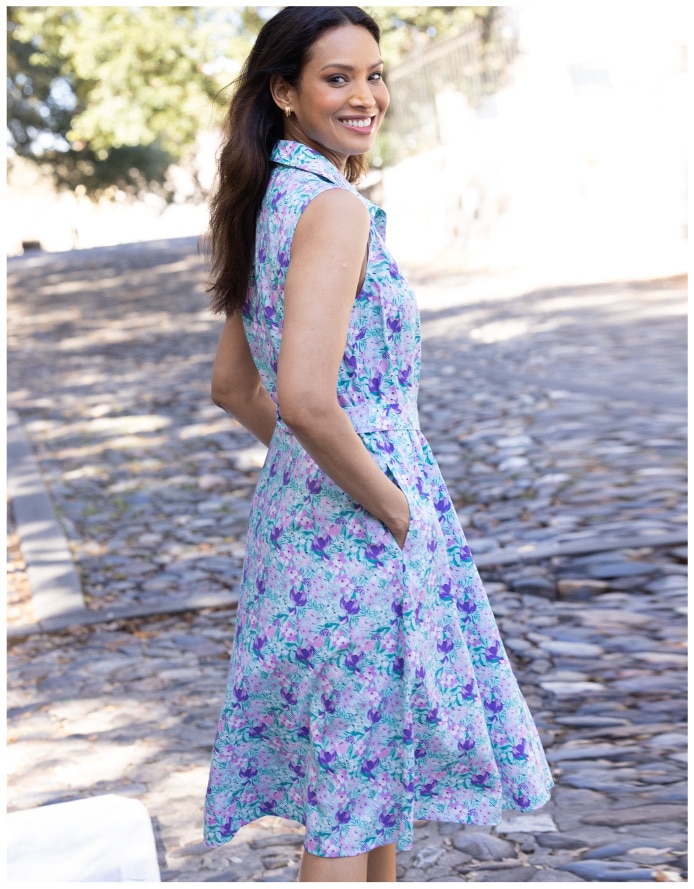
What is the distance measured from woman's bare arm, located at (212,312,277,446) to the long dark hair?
0.65 ft

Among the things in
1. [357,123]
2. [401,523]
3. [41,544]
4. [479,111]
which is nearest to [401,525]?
[401,523]

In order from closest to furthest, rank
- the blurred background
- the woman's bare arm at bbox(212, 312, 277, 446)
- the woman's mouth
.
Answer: the woman's mouth, the woman's bare arm at bbox(212, 312, 277, 446), the blurred background

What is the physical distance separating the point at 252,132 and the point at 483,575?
136 inches

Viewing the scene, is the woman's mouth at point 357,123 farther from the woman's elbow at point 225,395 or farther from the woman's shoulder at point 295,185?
the woman's elbow at point 225,395

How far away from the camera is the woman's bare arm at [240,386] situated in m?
2.43

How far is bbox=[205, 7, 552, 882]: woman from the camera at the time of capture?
201 centimetres

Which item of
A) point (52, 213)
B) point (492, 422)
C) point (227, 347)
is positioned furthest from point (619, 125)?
point (52, 213)

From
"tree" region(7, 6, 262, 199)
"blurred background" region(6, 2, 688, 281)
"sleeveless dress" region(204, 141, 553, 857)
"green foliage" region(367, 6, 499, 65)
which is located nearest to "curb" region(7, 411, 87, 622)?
"sleeveless dress" region(204, 141, 553, 857)

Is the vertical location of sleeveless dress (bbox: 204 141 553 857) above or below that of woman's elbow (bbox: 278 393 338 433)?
below

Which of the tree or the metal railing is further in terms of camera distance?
the tree

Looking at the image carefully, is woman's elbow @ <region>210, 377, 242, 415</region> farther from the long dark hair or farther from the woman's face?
the woman's face

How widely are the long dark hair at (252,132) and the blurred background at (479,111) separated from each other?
36.9 feet

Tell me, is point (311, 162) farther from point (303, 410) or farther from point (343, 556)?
point (343, 556)

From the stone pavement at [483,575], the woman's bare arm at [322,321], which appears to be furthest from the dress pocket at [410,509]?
the stone pavement at [483,575]
